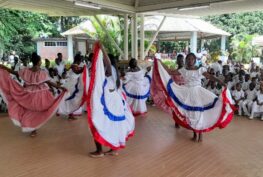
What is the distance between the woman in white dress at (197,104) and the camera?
5.64m

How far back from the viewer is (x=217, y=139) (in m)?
5.94

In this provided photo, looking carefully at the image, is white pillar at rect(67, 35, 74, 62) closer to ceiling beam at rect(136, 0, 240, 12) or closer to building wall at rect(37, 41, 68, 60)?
building wall at rect(37, 41, 68, 60)

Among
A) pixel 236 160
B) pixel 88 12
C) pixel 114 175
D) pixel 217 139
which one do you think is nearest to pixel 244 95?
pixel 217 139

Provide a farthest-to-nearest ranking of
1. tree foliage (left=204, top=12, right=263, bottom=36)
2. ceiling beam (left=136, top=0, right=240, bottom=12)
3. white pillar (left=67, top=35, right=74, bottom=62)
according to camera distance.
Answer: tree foliage (left=204, top=12, right=263, bottom=36), white pillar (left=67, top=35, right=74, bottom=62), ceiling beam (left=136, top=0, right=240, bottom=12)

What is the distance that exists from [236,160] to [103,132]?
2.00 m

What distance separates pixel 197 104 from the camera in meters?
5.70

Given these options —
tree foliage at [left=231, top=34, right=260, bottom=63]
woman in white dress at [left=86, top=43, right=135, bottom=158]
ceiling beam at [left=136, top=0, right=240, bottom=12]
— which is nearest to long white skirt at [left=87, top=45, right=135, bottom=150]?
woman in white dress at [left=86, top=43, right=135, bottom=158]

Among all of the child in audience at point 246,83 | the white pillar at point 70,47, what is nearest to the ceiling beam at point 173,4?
the child in audience at point 246,83

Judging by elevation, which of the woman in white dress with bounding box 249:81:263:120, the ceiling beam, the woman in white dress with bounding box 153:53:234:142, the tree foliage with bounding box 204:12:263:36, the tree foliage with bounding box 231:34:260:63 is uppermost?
the tree foliage with bounding box 204:12:263:36

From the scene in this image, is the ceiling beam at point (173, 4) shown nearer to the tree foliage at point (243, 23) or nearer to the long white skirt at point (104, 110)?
the long white skirt at point (104, 110)

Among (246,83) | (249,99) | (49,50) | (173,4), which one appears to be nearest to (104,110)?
(249,99)

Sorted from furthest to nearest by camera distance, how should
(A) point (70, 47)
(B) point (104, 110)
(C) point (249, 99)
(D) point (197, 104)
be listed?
(A) point (70, 47), (C) point (249, 99), (D) point (197, 104), (B) point (104, 110)

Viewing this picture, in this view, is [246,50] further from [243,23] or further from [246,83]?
[246,83]

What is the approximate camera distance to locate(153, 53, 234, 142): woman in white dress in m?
5.64
